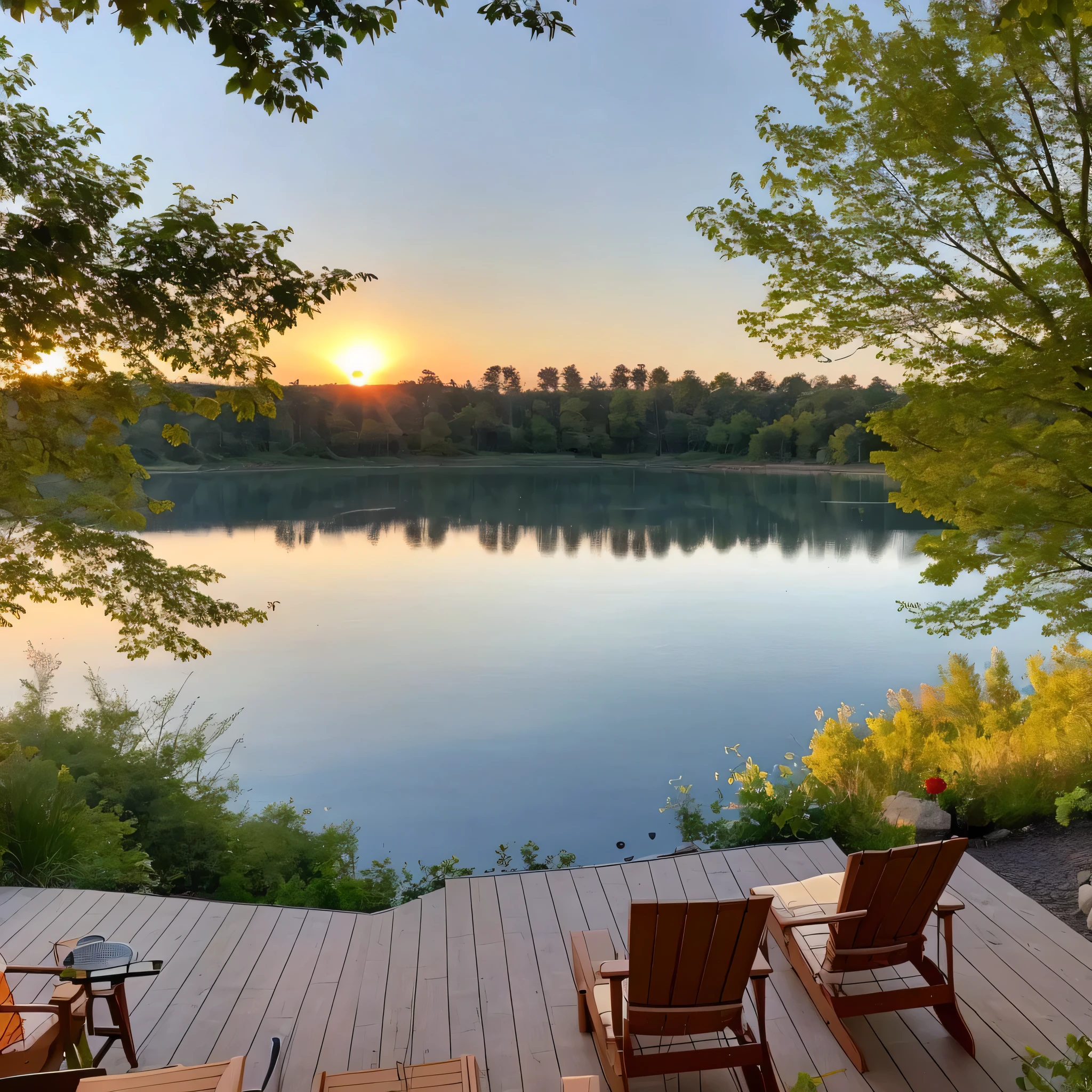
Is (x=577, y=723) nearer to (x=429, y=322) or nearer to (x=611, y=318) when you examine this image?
(x=429, y=322)

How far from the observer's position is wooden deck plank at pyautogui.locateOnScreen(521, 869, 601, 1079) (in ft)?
10.4

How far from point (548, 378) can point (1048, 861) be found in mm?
89861

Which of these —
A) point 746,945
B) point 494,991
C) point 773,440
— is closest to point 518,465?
point 773,440

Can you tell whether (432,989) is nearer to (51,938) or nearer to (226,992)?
(226,992)

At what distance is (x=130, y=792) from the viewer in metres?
6.49

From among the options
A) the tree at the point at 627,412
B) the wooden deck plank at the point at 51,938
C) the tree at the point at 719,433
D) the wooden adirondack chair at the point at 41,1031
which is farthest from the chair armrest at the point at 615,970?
the tree at the point at 627,412

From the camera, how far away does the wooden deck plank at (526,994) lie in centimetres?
308

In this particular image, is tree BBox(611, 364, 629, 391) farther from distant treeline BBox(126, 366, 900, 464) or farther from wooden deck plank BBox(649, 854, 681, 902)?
wooden deck plank BBox(649, 854, 681, 902)

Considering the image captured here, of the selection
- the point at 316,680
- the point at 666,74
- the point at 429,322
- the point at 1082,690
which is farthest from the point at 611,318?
the point at 1082,690

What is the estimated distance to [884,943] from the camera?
310cm

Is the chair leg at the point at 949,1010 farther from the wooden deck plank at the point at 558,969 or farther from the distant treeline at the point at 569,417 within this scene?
the distant treeline at the point at 569,417

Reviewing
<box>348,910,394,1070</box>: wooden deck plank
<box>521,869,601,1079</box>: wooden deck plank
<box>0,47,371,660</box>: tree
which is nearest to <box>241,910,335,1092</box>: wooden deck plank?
<box>348,910,394,1070</box>: wooden deck plank

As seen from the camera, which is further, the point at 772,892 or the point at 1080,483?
the point at 1080,483

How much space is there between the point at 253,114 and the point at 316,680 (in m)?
9.51
